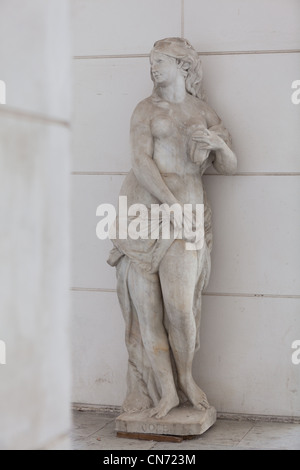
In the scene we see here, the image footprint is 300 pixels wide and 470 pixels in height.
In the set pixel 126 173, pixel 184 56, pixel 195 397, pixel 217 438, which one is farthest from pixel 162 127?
pixel 217 438

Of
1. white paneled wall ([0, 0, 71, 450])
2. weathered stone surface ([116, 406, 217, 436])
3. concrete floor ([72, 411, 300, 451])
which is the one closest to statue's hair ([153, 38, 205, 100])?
white paneled wall ([0, 0, 71, 450])

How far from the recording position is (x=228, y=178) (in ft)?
12.3

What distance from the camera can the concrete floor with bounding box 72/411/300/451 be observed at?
10.8 feet

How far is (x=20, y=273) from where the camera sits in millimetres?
4426

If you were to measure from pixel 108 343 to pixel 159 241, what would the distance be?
855mm

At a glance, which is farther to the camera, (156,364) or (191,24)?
(191,24)

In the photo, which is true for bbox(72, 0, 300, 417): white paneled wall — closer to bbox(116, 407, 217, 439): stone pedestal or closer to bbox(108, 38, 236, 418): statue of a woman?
bbox(108, 38, 236, 418): statue of a woman

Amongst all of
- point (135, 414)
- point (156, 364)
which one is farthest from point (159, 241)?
point (135, 414)

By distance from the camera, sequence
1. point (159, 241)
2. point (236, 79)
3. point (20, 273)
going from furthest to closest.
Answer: point (20, 273)
point (236, 79)
point (159, 241)

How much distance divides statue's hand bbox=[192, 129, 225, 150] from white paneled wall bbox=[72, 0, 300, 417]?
0.38 meters

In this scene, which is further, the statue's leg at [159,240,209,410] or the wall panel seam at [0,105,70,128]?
the wall panel seam at [0,105,70,128]

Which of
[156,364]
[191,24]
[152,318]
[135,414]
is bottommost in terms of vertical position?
[135,414]

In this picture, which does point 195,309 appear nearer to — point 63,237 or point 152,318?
point 152,318

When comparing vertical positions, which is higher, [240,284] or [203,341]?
[240,284]
